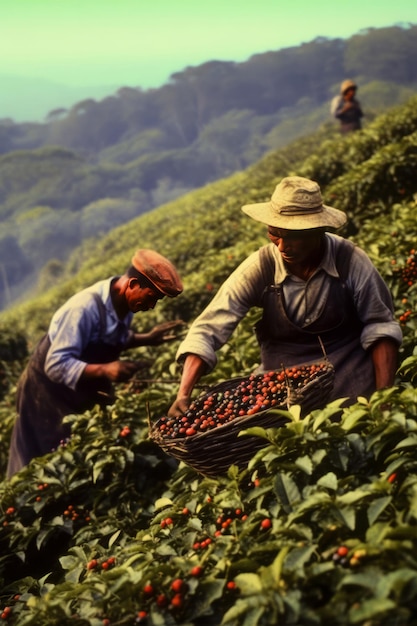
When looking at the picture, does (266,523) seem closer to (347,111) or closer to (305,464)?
(305,464)

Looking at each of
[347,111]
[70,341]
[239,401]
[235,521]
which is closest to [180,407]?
[239,401]

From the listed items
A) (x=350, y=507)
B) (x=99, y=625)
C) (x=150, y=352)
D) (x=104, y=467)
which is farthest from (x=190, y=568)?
(x=150, y=352)

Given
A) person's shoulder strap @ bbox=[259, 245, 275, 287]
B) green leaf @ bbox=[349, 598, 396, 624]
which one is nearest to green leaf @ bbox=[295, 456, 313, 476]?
green leaf @ bbox=[349, 598, 396, 624]

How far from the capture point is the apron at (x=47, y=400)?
508cm

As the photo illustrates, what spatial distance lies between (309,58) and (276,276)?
132 m

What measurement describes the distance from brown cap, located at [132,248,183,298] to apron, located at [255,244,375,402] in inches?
22.0

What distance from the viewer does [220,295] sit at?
381 cm

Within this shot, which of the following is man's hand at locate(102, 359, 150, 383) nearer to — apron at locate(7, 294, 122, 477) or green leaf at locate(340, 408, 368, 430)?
apron at locate(7, 294, 122, 477)

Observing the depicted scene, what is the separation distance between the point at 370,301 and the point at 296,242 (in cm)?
47

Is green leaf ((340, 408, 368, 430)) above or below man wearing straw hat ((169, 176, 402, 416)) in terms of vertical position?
below

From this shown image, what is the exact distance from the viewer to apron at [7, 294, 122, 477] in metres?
5.08

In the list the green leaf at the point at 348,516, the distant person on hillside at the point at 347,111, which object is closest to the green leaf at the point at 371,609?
the green leaf at the point at 348,516

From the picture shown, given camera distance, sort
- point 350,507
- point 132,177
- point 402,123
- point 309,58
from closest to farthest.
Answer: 1. point 350,507
2. point 402,123
3. point 132,177
4. point 309,58

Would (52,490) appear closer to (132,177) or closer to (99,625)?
(99,625)
